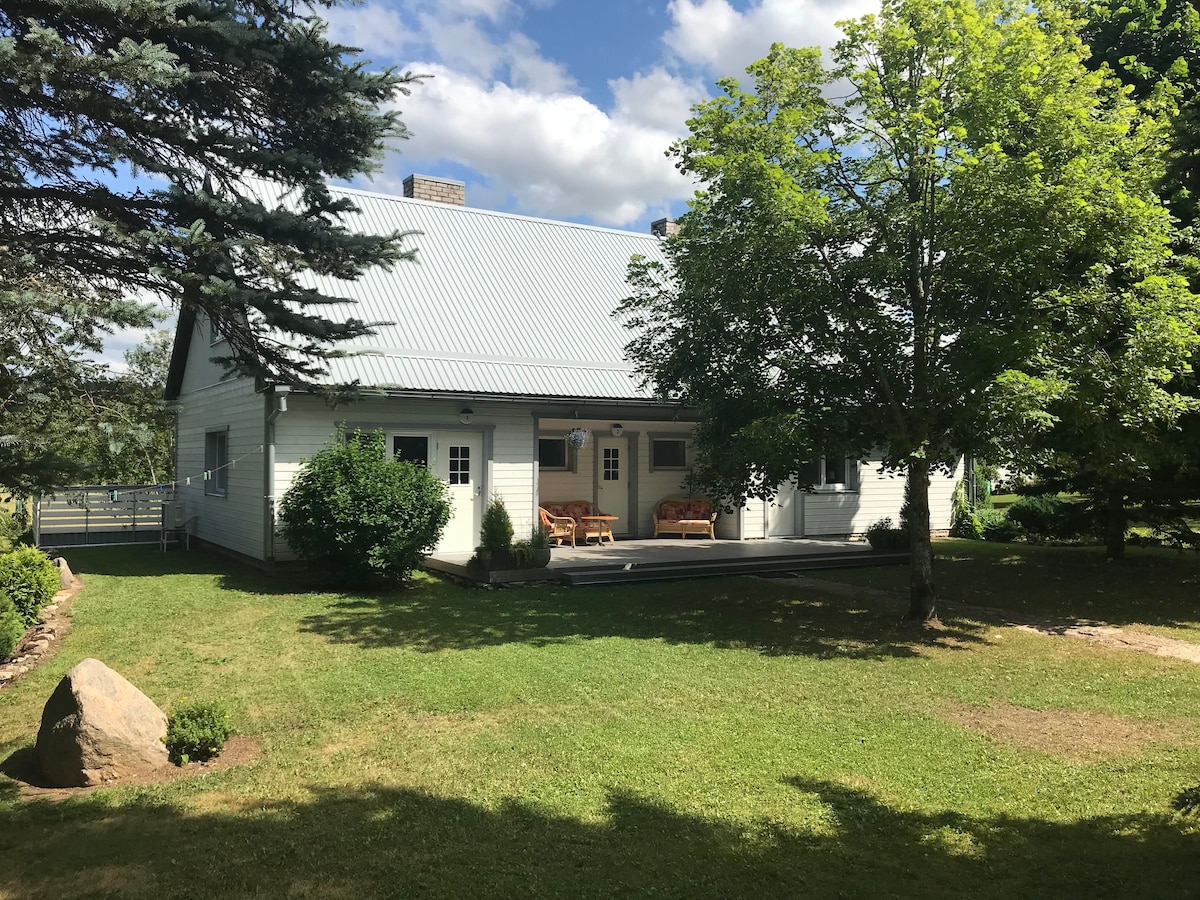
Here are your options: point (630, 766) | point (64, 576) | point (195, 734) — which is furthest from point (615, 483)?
point (195, 734)

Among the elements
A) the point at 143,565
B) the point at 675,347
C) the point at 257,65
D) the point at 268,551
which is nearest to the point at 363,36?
the point at 257,65

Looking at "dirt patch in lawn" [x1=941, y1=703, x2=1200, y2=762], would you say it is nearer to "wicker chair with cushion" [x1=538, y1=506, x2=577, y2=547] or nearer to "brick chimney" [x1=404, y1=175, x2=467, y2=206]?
"wicker chair with cushion" [x1=538, y1=506, x2=577, y2=547]

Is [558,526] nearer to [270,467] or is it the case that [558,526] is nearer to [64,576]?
[270,467]

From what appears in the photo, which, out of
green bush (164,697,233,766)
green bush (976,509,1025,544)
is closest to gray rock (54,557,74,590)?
Result: green bush (164,697,233,766)

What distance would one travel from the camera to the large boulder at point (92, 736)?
210 inches

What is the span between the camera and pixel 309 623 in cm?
1012

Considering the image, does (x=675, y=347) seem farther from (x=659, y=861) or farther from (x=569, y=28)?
(x=659, y=861)

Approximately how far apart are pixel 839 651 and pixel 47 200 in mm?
8192

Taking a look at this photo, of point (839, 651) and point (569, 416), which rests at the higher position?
point (569, 416)

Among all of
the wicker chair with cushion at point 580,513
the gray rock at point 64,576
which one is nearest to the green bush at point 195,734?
the gray rock at point 64,576

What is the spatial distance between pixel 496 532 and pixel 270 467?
12.5ft

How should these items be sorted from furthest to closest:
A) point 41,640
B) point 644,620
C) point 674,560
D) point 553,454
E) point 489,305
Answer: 1. point 553,454
2. point 489,305
3. point 674,560
4. point 644,620
5. point 41,640

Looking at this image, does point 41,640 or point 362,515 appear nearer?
point 41,640

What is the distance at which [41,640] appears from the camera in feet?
29.1
